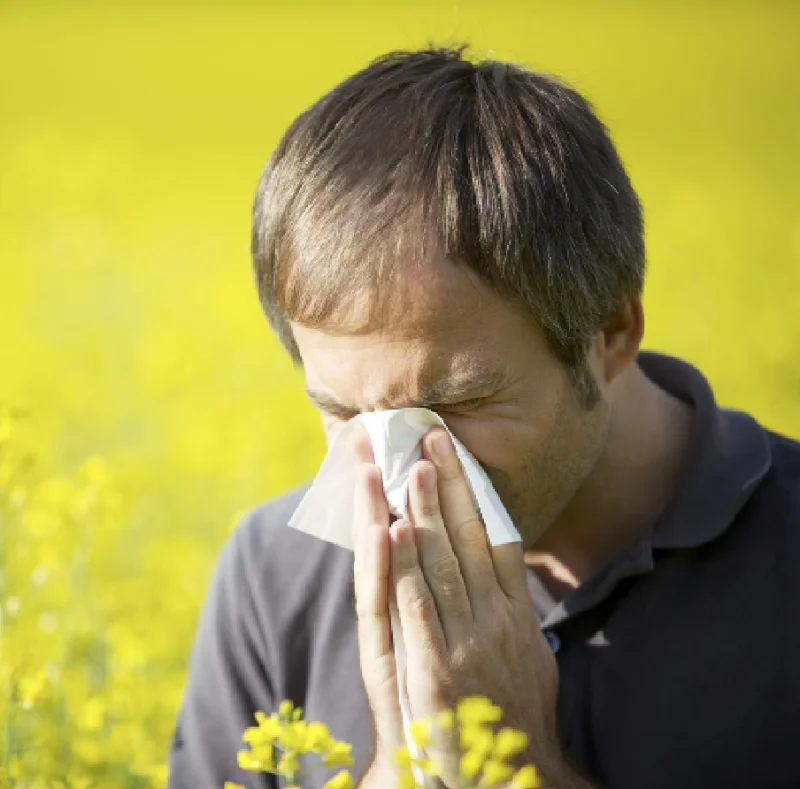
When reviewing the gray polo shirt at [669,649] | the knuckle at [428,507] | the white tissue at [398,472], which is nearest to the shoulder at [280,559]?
the gray polo shirt at [669,649]

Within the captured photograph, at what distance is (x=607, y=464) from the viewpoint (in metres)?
2.05

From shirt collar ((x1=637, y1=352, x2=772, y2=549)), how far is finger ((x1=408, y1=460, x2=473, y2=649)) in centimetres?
33

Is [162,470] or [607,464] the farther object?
[162,470]

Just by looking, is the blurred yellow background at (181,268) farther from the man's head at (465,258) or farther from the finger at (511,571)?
the finger at (511,571)

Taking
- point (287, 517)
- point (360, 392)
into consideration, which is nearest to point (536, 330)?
point (360, 392)

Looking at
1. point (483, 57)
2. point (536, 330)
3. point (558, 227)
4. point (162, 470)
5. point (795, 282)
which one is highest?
point (483, 57)

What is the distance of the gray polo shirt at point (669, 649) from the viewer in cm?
186

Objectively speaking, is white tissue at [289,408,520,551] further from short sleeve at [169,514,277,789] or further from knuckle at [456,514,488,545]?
short sleeve at [169,514,277,789]

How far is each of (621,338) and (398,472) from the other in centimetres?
47

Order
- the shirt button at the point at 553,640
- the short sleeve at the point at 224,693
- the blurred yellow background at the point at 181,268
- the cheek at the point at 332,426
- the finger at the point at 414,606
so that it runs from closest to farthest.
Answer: the finger at the point at 414,606 → the cheek at the point at 332,426 → the shirt button at the point at 553,640 → the short sleeve at the point at 224,693 → the blurred yellow background at the point at 181,268

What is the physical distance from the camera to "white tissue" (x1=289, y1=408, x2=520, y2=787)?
177cm

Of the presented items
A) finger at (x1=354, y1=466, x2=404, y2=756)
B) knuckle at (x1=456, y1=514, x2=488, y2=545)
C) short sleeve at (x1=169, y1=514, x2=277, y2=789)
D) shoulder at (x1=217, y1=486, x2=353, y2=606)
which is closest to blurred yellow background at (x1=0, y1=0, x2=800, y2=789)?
short sleeve at (x1=169, y1=514, x2=277, y2=789)

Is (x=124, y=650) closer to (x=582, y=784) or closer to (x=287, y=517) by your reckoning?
(x=287, y=517)

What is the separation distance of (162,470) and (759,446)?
118 inches
